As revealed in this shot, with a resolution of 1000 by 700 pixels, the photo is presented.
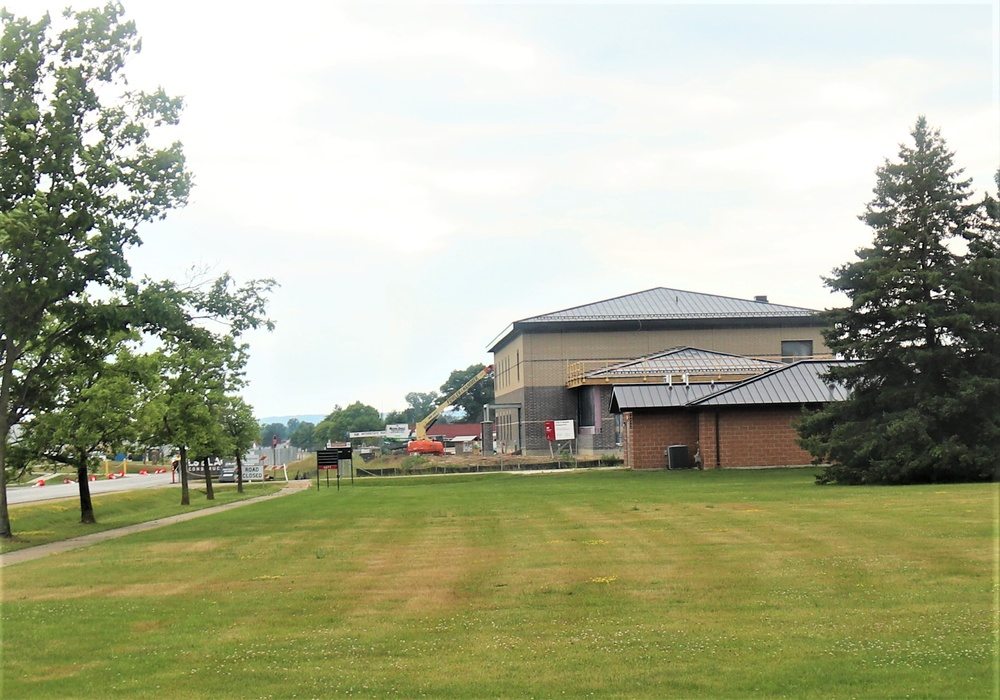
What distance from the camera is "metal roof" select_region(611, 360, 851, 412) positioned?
4300cm

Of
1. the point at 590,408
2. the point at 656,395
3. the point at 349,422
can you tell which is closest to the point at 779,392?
the point at 656,395

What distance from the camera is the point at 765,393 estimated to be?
143 feet

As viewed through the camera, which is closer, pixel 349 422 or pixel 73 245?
pixel 73 245

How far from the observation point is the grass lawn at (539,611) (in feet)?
27.4

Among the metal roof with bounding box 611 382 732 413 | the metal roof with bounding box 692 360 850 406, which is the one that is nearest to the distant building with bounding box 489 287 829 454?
the metal roof with bounding box 611 382 732 413

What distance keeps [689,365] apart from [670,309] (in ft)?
38.0

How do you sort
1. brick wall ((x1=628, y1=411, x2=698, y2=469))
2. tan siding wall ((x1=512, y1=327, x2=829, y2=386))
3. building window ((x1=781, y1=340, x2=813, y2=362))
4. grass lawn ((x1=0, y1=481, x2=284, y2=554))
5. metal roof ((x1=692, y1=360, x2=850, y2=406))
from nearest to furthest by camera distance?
grass lawn ((x1=0, y1=481, x2=284, y2=554)) < metal roof ((x1=692, y1=360, x2=850, y2=406)) < brick wall ((x1=628, y1=411, x2=698, y2=469)) < tan siding wall ((x1=512, y1=327, x2=829, y2=386)) < building window ((x1=781, y1=340, x2=813, y2=362))

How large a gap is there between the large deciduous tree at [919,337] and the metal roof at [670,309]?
131 feet

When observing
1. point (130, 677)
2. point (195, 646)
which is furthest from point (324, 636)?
point (130, 677)

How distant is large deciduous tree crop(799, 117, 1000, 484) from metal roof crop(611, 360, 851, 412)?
29.0 feet

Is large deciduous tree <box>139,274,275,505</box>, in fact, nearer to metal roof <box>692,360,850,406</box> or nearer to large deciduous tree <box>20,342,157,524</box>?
large deciduous tree <box>20,342,157,524</box>

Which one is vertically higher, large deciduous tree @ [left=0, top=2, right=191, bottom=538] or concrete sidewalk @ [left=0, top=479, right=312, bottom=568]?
large deciduous tree @ [left=0, top=2, right=191, bottom=538]

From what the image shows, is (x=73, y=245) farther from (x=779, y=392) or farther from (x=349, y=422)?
(x=349, y=422)

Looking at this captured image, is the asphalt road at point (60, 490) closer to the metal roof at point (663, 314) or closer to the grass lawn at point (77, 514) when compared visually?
the grass lawn at point (77, 514)
